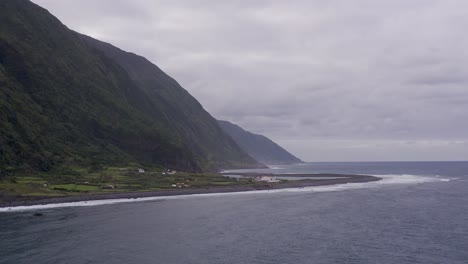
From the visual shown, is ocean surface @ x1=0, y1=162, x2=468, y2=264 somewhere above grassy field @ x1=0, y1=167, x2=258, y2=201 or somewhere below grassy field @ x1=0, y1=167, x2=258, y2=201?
below

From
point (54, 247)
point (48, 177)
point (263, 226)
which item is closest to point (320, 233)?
point (263, 226)

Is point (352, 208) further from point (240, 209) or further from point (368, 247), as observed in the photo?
point (368, 247)

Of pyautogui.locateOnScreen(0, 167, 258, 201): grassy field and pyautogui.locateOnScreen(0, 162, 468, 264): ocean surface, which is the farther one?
pyautogui.locateOnScreen(0, 167, 258, 201): grassy field

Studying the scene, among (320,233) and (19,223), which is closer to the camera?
(320,233)

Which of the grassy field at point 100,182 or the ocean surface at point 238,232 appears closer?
the ocean surface at point 238,232
